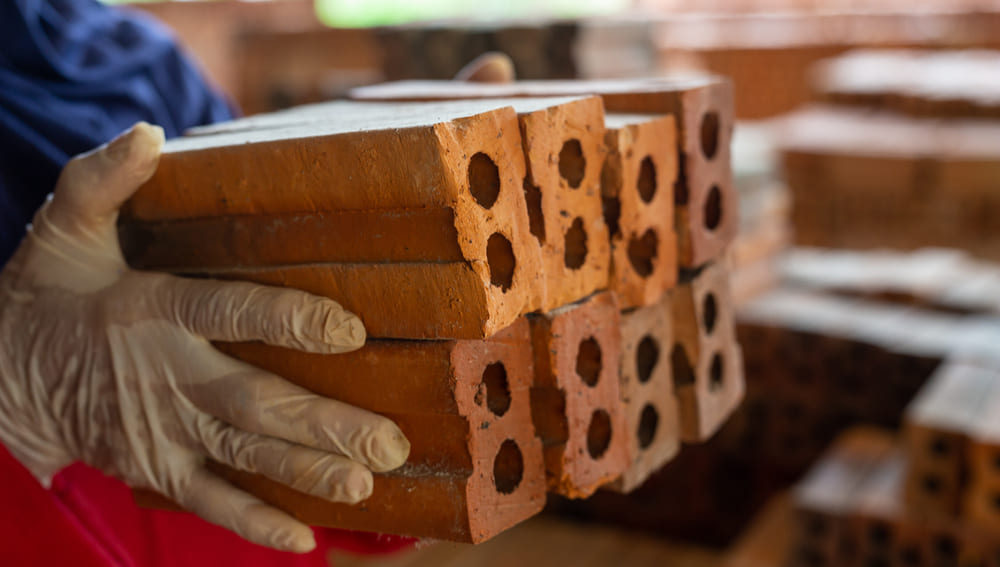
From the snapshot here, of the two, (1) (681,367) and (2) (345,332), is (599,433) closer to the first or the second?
(1) (681,367)

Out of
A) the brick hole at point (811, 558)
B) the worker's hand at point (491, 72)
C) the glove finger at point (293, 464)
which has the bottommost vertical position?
the brick hole at point (811, 558)

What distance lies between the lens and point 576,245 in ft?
5.31

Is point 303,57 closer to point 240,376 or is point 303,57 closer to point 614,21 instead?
point 614,21

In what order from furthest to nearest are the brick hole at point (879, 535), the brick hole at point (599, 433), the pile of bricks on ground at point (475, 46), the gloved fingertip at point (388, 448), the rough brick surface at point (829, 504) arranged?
the pile of bricks on ground at point (475, 46) → the rough brick surface at point (829, 504) → the brick hole at point (879, 535) → the brick hole at point (599, 433) → the gloved fingertip at point (388, 448)

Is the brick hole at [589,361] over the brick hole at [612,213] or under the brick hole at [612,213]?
under

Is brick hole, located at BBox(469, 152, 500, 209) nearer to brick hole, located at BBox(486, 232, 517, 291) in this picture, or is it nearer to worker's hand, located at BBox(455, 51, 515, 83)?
brick hole, located at BBox(486, 232, 517, 291)

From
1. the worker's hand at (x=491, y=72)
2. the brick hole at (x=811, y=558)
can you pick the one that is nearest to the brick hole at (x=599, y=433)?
the worker's hand at (x=491, y=72)

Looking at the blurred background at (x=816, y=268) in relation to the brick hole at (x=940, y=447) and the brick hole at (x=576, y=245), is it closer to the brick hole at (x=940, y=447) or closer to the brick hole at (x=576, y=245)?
the brick hole at (x=940, y=447)

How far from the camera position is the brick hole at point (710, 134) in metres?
1.87

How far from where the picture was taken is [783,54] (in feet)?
23.3

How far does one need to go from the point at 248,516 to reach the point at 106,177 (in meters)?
0.59

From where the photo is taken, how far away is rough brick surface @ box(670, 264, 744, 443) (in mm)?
1855

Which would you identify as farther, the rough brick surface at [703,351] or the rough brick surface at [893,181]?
the rough brick surface at [893,181]

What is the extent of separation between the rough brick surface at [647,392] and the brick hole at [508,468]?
0.24 metres
